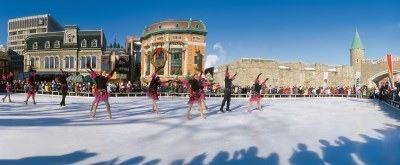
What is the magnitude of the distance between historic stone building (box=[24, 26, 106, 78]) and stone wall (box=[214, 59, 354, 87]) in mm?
21547

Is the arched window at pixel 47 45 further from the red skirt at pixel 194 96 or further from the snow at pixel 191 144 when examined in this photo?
the red skirt at pixel 194 96

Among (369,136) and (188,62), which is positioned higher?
(188,62)

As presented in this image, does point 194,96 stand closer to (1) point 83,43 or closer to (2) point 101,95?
(2) point 101,95

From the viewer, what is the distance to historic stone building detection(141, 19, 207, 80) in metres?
47.0

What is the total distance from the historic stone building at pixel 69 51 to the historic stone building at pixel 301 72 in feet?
70.8

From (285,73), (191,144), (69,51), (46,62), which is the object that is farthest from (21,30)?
(191,144)

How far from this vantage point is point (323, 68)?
61.1m

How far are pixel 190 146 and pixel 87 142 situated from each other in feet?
6.33

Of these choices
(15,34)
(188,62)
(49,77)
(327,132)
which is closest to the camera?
(327,132)

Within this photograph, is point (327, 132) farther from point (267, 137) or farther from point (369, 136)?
point (267, 137)

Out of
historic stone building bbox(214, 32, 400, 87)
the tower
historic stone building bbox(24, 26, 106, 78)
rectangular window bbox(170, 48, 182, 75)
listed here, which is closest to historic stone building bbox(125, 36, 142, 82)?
historic stone building bbox(24, 26, 106, 78)

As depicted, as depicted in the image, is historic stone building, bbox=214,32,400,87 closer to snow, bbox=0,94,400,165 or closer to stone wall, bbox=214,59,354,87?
stone wall, bbox=214,59,354,87

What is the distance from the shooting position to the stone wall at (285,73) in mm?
49312

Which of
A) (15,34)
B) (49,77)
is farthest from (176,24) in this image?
(15,34)
